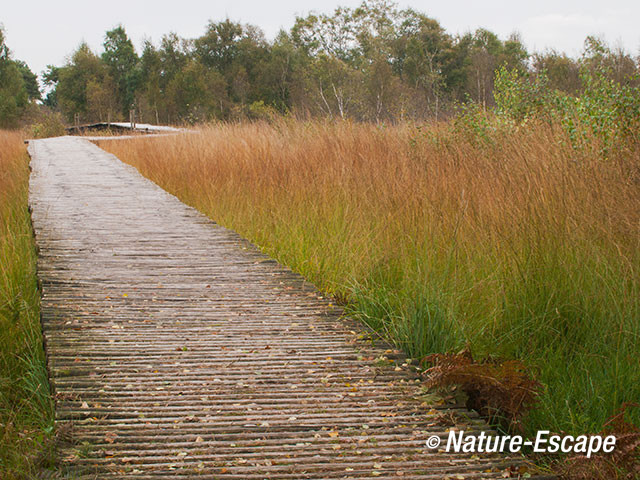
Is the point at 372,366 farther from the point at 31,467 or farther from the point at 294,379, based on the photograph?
the point at 31,467

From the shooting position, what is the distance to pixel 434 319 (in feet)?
8.63

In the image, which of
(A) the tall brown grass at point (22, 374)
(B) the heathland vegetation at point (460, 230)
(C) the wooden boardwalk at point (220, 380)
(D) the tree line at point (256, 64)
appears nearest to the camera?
(C) the wooden boardwalk at point (220, 380)

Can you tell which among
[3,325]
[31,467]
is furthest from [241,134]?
[31,467]

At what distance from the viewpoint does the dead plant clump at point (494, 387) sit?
206 cm

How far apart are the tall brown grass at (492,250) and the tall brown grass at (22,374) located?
141 cm

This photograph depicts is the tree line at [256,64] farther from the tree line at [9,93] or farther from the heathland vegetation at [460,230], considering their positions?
the heathland vegetation at [460,230]

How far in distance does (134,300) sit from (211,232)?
1.78 meters

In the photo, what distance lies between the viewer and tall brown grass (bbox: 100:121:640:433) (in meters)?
2.59

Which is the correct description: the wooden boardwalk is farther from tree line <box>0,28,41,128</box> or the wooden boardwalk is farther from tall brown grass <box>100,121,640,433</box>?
tree line <box>0,28,41,128</box>

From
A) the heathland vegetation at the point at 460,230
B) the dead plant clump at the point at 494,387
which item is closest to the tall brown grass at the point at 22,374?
the heathland vegetation at the point at 460,230

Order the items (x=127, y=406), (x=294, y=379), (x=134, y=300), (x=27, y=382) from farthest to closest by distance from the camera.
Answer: (x=134, y=300), (x=27, y=382), (x=294, y=379), (x=127, y=406)

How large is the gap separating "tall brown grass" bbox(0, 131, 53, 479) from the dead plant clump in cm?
125

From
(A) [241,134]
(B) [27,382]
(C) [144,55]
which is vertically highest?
(C) [144,55]

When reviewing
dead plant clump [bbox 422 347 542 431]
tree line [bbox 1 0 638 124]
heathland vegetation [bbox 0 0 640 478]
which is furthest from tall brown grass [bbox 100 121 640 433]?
tree line [bbox 1 0 638 124]
